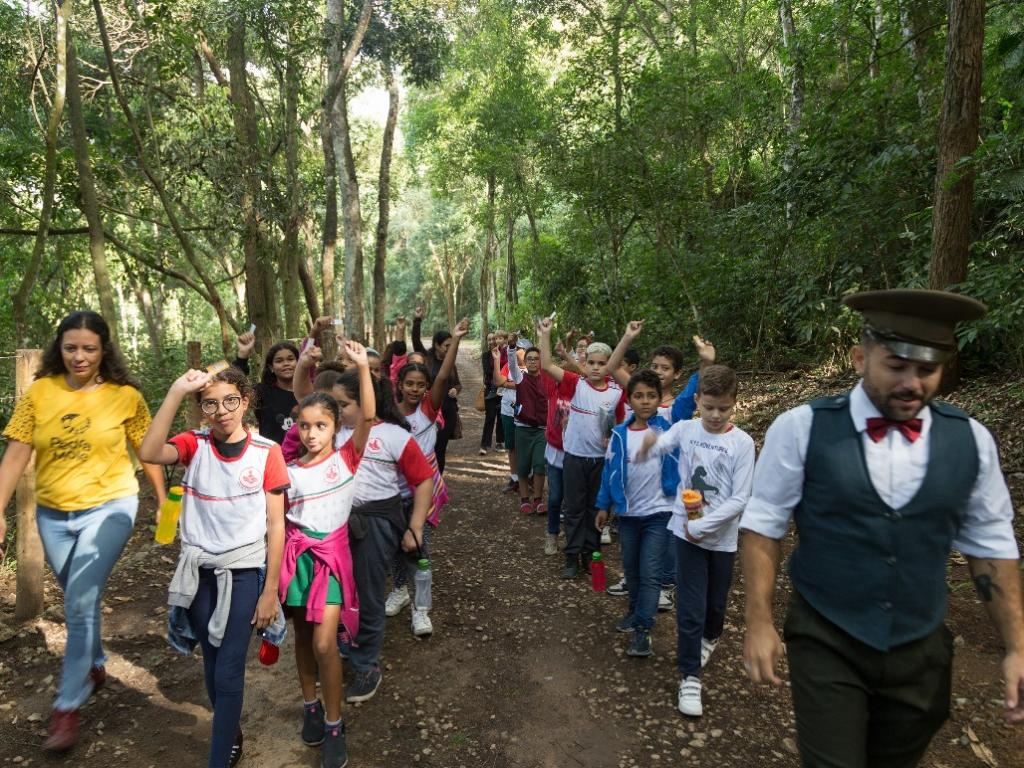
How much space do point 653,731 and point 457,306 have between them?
1868 inches

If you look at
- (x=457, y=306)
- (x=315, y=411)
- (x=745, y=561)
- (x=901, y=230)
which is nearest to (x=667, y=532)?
(x=745, y=561)

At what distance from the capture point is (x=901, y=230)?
27.9ft

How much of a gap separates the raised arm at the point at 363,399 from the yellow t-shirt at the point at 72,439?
1.28m

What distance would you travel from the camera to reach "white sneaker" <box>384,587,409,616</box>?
193 inches

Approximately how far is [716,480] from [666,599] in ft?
6.24

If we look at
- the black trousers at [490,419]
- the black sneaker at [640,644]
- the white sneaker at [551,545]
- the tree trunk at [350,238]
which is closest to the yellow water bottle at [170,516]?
the black sneaker at [640,644]

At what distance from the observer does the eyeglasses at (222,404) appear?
9.52 feet

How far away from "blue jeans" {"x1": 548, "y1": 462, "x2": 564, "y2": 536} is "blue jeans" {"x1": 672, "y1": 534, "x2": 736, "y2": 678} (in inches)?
100

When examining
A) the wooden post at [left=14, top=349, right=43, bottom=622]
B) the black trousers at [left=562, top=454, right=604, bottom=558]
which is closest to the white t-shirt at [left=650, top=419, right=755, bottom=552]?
the black trousers at [left=562, top=454, right=604, bottom=558]

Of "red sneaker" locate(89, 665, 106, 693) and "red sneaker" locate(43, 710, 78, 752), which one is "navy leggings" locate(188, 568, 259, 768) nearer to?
"red sneaker" locate(43, 710, 78, 752)

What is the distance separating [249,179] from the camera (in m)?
11.2

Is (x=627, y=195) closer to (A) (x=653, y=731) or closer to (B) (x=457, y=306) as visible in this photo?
(A) (x=653, y=731)

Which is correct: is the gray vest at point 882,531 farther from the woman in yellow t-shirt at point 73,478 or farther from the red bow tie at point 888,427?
the woman in yellow t-shirt at point 73,478

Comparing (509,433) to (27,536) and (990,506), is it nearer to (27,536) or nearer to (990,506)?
(27,536)
